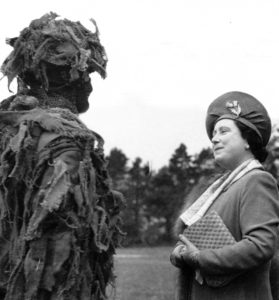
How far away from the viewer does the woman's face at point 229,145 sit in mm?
3352

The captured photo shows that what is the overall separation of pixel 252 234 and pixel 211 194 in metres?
0.39

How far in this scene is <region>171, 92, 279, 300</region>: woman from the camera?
309 centimetres

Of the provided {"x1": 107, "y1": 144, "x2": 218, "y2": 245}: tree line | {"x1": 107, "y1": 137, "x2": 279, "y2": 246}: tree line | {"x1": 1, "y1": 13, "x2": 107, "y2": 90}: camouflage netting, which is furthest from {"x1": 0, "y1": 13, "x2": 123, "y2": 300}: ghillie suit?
{"x1": 107, "y1": 144, "x2": 218, "y2": 245}: tree line

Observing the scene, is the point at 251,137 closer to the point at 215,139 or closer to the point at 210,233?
the point at 215,139

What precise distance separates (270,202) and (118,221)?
43.3 inches

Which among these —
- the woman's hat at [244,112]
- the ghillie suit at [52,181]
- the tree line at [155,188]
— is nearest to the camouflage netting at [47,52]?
the ghillie suit at [52,181]

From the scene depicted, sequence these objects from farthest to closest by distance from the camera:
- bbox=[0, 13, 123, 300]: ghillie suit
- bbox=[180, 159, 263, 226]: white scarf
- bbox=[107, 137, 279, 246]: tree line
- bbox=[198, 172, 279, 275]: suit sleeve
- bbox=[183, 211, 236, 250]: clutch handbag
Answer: bbox=[107, 137, 279, 246]: tree line, bbox=[0, 13, 123, 300]: ghillie suit, bbox=[180, 159, 263, 226]: white scarf, bbox=[183, 211, 236, 250]: clutch handbag, bbox=[198, 172, 279, 275]: suit sleeve

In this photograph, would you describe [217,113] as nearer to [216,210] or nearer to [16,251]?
[216,210]

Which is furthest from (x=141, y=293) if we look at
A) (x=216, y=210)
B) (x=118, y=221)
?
(x=216, y=210)

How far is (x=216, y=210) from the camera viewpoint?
328 centimetres

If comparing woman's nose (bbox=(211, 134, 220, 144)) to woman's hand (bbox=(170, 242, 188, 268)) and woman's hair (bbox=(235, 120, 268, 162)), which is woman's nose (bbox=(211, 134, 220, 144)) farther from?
woman's hand (bbox=(170, 242, 188, 268))

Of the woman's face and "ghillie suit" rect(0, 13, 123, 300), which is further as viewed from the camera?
"ghillie suit" rect(0, 13, 123, 300)

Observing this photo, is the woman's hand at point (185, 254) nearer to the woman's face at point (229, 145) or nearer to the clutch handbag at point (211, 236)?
the clutch handbag at point (211, 236)

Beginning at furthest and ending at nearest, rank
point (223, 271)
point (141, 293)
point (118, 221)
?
point (141, 293)
point (118, 221)
point (223, 271)
